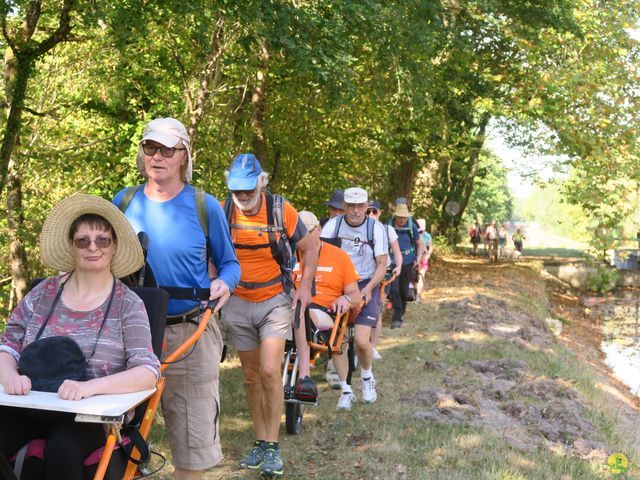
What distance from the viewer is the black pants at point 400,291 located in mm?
13938

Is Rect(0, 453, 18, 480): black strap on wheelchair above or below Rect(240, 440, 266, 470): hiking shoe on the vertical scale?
above

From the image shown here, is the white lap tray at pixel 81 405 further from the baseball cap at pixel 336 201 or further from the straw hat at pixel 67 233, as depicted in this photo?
the baseball cap at pixel 336 201

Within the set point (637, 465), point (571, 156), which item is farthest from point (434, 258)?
point (637, 465)

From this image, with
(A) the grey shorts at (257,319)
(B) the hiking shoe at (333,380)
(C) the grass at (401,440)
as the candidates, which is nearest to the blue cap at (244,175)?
(A) the grey shorts at (257,319)

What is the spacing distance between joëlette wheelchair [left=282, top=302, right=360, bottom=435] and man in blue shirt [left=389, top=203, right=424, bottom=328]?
443cm

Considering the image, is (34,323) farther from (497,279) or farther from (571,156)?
(497,279)

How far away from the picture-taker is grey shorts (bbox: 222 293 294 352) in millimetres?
6301

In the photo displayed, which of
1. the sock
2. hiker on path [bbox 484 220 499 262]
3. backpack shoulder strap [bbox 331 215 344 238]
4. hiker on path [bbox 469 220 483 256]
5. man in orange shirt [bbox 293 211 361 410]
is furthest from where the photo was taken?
hiker on path [bbox 469 220 483 256]

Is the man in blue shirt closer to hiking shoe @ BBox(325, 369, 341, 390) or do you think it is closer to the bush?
hiking shoe @ BBox(325, 369, 341, 390)

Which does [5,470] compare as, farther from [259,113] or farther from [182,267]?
[259,113]

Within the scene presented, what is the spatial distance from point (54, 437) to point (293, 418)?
4.24m

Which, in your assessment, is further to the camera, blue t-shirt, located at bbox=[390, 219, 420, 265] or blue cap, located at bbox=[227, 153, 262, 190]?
blue t-shirt, located at bbox=[390, 219, 420, 265]

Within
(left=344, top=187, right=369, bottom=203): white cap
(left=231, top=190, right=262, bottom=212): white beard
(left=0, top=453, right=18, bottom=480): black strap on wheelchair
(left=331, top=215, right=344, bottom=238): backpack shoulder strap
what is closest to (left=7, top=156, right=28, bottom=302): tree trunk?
(left=331, top=215, right=344, bottom=238): backpack shoulder strap

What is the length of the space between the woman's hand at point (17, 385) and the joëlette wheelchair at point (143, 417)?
0.31 metres
